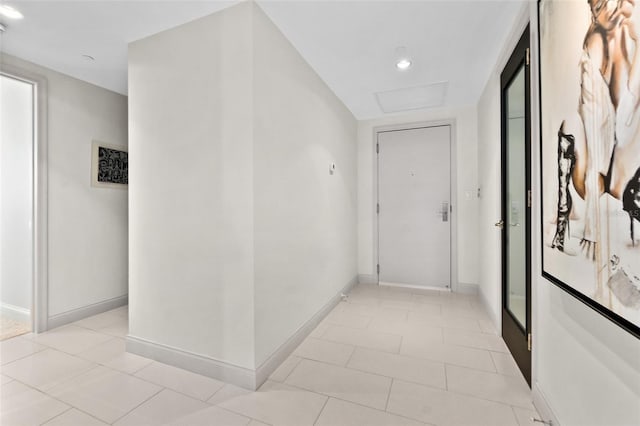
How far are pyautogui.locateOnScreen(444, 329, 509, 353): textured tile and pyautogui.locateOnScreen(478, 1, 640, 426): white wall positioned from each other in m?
0.71

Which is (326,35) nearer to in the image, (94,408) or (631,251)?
(631,251)

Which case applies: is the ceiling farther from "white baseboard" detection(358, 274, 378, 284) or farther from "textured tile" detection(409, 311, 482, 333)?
"white baseboard" detection(358, 274, 378, 284)

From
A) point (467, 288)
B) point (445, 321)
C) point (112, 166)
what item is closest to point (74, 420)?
point (112, 166)

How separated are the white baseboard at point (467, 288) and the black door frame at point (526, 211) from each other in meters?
1.44

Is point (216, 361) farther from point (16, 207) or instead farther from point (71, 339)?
point (16, 207)

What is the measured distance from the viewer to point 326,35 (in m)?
2.26

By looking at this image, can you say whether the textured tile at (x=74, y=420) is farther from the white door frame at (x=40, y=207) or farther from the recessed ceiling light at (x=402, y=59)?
the recessed ceiling light at (x=402, y=59)

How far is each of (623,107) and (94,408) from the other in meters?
2.84

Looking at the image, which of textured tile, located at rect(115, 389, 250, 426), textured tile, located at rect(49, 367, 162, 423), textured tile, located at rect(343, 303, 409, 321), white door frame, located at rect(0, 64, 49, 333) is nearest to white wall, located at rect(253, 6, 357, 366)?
textured tile, located at rect(343, 303, 409, 321)

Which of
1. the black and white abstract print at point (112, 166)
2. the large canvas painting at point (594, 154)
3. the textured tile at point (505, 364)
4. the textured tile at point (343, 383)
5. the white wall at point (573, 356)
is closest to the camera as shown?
the large canvas painting at point (594, 154)

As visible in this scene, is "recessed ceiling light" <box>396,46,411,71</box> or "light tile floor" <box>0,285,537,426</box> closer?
"light tile floor" <box>0,285,537,426</box>

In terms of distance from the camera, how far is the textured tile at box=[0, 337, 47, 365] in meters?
2.24

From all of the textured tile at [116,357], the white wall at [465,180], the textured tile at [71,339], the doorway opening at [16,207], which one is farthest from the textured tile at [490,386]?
the doorway opening at [16,207]

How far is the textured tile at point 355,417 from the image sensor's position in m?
1.55
